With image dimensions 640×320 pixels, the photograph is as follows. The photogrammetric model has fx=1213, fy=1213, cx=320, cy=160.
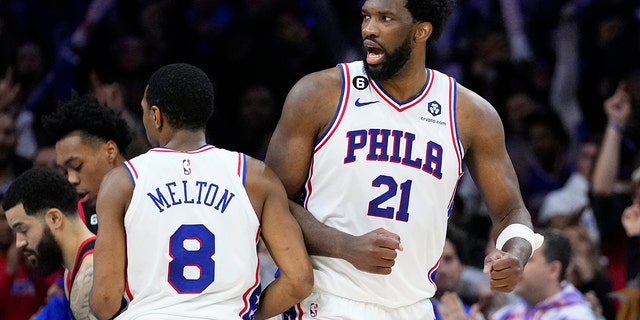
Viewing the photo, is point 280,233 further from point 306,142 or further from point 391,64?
point 391,64

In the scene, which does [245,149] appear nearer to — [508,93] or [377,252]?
[508,93]

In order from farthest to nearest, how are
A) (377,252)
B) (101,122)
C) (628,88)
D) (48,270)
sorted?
1. (628,88)
2. (101,122)
3. (48,270)
4. (377,252)

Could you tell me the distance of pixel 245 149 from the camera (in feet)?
35.6

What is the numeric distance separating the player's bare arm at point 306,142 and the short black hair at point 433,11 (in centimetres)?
44

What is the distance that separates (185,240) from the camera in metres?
4.80

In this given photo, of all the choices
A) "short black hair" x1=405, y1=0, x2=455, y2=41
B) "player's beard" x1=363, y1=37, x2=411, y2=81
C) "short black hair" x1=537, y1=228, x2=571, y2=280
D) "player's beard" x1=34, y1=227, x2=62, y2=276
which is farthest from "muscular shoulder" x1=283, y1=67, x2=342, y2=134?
"short black hair" x1=537, y1=228, x2=571, y2=280

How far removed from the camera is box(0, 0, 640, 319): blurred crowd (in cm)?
991

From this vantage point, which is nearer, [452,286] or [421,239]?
[421,239]

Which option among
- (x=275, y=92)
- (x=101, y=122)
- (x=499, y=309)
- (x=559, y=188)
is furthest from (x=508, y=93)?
(x=101, y=122)

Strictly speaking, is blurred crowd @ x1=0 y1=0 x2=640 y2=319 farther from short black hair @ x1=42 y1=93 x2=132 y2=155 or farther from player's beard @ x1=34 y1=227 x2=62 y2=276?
player's beard @ x1=34 y1=227 x2=62 y2=276

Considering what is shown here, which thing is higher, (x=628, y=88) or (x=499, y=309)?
(x=628, y=88)

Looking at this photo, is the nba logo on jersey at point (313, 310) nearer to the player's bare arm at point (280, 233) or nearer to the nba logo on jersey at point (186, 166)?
the player's bare arm at point (280, 233)

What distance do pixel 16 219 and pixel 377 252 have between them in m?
1.92

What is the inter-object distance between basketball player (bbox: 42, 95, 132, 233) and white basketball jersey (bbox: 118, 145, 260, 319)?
118 cm
